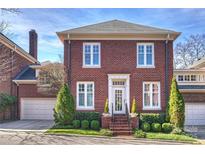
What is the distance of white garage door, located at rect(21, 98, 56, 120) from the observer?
1673 cm

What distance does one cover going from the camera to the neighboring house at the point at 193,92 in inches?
626

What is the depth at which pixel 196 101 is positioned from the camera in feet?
52.8

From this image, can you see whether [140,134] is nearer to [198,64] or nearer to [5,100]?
[198,64]

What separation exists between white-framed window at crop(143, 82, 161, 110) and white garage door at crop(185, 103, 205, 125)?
9.08 ft

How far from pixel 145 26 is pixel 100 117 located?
5332mm

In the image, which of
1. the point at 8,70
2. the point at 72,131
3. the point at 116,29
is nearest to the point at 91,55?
the point at 116,29

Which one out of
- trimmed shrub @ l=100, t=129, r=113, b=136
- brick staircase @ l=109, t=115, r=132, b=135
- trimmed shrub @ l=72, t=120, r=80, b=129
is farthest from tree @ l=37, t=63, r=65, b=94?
trimmed shrub @ l=100, t=129, r=113, b=136

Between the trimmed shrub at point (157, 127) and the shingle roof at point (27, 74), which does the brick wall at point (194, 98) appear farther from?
the shingle roof at point (27, 74)

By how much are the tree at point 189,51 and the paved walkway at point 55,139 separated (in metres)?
6.18

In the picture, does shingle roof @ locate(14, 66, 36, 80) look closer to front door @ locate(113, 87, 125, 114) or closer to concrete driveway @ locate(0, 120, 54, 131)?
concrete driveway @ locate(0, 120, 54, 131)

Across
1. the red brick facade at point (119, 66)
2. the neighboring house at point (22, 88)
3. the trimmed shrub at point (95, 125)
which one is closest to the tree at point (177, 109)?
the red brick facade at point (119, 66)

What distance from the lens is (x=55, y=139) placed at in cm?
1066

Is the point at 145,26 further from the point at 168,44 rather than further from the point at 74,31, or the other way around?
the point at 74,31
